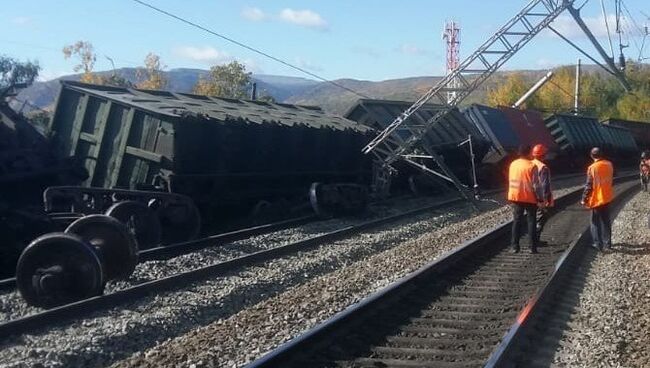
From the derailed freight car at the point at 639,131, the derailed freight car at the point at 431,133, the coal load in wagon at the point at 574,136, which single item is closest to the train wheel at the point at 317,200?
the derailed freight car at the point at 431,133

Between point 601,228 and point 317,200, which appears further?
point 317,200

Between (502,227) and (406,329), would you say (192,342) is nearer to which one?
(406,329)

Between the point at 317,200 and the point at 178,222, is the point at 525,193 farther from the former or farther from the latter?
Result: the point at 317,200

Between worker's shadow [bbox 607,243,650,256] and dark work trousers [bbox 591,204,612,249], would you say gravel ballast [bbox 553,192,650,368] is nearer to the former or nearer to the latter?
worker's shadow [bbox 607,243,650,256]

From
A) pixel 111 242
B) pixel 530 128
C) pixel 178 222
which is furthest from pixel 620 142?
pixel 111 242

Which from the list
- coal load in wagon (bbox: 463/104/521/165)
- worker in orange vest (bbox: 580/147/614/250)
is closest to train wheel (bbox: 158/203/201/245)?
worker in orange vest (bbox: 580/147/614/250)

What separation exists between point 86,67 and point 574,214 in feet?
237

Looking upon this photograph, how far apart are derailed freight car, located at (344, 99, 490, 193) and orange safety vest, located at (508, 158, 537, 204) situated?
39.3ft

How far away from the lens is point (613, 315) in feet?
26.9

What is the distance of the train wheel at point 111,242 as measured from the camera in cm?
976

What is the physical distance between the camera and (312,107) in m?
24.7

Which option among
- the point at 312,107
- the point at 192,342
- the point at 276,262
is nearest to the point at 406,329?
the point at 192,342

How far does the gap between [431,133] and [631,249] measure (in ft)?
44.8

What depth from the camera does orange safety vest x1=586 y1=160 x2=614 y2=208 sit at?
506 inches
